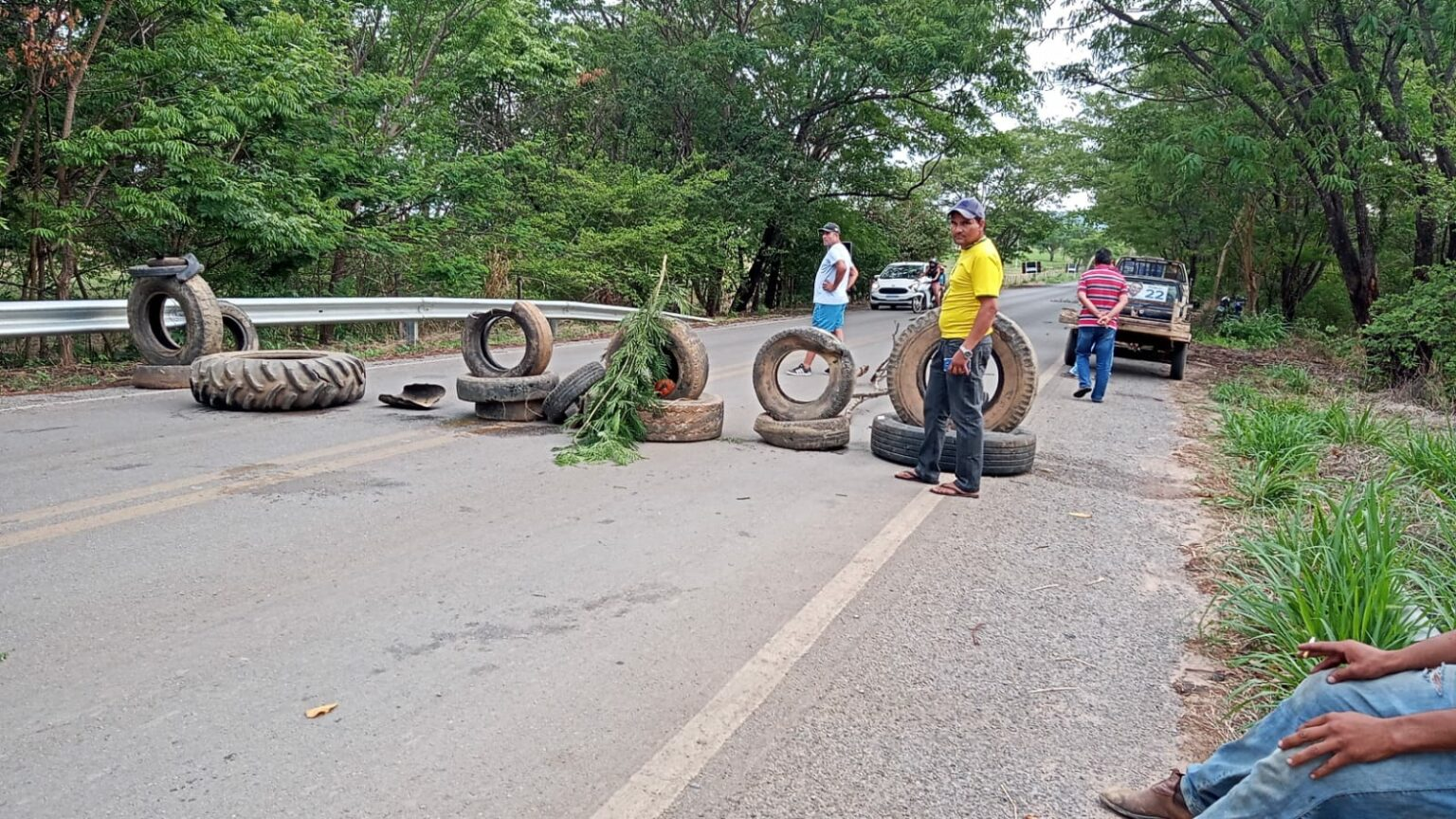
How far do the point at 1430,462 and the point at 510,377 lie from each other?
7187 mm

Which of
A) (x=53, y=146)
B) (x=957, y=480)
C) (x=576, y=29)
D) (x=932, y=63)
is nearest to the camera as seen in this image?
(x=957, y=480)

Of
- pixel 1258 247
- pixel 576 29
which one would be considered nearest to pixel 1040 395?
pixel 576 29

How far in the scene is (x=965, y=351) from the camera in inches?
249

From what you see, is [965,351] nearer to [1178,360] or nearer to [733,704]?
[733,704]

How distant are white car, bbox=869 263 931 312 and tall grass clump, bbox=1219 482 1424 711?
26.1 m

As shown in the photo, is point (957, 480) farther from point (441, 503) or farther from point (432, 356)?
point (432, 356)

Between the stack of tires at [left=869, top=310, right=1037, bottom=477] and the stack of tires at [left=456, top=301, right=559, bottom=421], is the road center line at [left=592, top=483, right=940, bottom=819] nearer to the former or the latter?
the stack of tires at [left=869, top=310, right=1037, bottom=477]

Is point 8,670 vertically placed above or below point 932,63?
below

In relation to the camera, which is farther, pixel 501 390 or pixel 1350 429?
pixel 501 390

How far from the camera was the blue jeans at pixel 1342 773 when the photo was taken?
196cm

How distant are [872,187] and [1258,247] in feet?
40.0

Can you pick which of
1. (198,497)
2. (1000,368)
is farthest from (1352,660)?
(198,497)

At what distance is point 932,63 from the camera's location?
23.2m

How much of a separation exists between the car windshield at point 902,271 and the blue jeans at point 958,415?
25565mm
